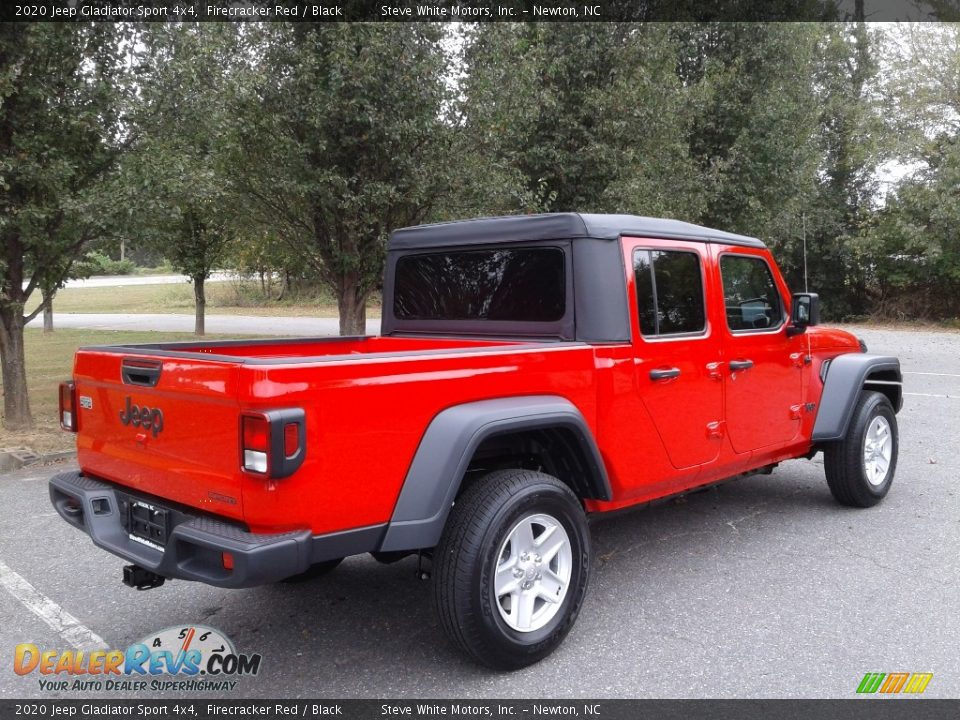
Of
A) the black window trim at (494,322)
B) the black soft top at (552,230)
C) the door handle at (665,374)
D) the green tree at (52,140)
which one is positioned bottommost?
the door handle at (665,374)

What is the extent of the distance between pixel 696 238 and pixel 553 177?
866 centimetres

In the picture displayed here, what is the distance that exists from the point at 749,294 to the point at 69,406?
3656mm

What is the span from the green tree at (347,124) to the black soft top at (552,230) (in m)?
4.67

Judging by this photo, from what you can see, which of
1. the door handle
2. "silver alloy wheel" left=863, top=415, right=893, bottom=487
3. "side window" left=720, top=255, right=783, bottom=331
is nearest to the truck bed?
the door handle

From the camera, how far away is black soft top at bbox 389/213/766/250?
13.0 ft

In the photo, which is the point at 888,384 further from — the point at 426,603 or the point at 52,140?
the point at 52,140

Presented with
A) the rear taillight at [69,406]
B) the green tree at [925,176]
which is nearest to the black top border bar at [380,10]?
the rear taillight at [69,406]

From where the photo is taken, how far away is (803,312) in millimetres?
4945

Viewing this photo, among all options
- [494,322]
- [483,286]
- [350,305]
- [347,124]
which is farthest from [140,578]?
[350,305]

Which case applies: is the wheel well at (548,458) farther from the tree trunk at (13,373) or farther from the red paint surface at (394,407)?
the tree trunk at (13,373)

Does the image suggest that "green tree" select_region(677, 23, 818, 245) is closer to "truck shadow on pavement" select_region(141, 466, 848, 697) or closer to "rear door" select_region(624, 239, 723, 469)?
"truck shadow on pavement" select_region(141, 466, 848, 697)

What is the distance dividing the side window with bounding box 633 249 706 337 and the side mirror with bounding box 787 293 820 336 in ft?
2.83

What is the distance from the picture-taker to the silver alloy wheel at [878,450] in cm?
554

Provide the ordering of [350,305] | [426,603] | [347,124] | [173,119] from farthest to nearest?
[350,305] → [347,124] → [173,119] → [426,603]
